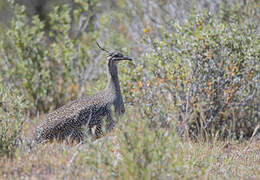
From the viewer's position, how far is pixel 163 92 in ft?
23.9

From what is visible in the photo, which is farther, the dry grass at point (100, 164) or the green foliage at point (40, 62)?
the green foliage at point (40, 62)

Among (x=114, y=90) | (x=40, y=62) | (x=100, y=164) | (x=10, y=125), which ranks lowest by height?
(x=100, y=164)

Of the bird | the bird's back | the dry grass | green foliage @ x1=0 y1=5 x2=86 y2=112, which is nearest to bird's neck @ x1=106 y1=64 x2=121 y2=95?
the bird

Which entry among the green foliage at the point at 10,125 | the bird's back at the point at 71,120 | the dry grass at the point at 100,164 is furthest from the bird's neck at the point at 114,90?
the green foliage at the point at 10,125

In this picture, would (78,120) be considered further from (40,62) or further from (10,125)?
(40,62)

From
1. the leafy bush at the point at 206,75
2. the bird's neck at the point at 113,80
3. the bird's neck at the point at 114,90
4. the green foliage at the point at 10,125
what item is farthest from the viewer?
the leafy bush at the point at 206,75

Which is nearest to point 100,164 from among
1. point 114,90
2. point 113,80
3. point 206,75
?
point 114,90

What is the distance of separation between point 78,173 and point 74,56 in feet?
17.6

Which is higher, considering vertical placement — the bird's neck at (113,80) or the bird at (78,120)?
the bird's neck at (113,80)

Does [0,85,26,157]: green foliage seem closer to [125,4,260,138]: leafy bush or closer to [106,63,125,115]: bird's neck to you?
[106,63,125,115]: bird's neck

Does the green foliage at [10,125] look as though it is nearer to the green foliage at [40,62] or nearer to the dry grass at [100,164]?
the dry grass at [100,164]

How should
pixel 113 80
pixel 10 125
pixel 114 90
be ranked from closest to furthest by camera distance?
pixel 10 125 < pixel 114 90 < pixel 113 80

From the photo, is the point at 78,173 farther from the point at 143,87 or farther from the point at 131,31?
the point at 131,31

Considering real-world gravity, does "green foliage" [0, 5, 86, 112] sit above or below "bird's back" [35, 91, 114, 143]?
above
